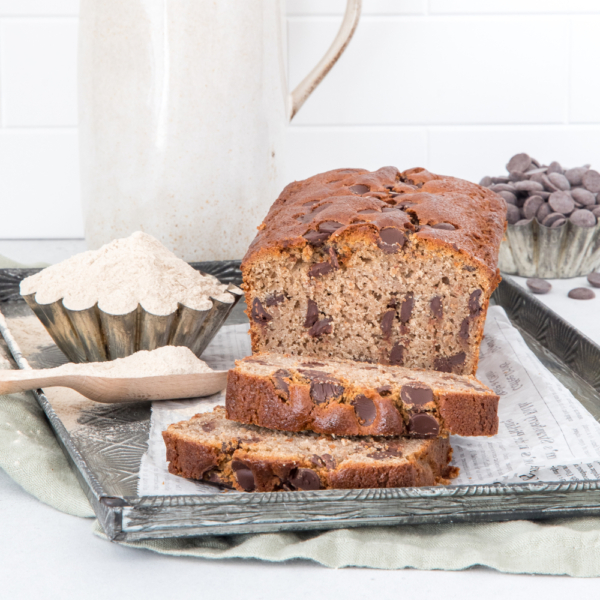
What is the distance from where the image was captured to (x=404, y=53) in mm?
3297

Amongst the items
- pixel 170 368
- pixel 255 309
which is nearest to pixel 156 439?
pixel 170 368

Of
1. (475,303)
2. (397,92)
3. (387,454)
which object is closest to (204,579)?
(387,454)

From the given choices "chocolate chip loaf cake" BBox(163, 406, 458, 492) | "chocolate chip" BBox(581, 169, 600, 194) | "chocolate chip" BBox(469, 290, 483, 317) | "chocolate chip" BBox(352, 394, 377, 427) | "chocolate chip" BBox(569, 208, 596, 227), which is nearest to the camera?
"chocolate chip loaf cake" BBox(163, 406, 458, 492)

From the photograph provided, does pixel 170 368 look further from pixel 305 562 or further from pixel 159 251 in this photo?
pixel 305 562

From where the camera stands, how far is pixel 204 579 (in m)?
1.13

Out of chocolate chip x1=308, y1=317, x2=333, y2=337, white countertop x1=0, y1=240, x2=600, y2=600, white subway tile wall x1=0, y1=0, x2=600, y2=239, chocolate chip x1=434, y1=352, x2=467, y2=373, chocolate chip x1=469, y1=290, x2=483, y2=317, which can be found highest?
white subway tile wall x1=0, y1=0, x2=600, y2=239

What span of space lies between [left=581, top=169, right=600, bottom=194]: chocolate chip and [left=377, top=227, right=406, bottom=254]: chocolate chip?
1.38 meters

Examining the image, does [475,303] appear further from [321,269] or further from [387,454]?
[387,454]

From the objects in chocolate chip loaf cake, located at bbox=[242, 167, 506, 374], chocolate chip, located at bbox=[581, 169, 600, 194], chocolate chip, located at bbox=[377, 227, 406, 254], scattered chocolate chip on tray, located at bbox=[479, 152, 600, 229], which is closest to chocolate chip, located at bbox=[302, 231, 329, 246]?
chocolate chip loaf cake, located at bbox=[242, 167, 506, 374]

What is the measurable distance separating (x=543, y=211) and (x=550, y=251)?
0.62ft

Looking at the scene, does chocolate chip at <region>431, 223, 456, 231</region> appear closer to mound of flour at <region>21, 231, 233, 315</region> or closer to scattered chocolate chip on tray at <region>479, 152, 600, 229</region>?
mound of flour at <region>21, 231, 233, 315</region>

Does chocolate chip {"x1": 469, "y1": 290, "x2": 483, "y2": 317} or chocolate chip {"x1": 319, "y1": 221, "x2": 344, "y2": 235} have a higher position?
chocolate chip {"x1": 319, "y1": 221, "x2": 344, "y2": 235}

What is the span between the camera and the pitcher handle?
2.48 metres

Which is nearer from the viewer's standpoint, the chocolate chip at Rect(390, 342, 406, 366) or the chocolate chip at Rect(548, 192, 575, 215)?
the chocolate chip at Rect(390, 342, 406, 366)
